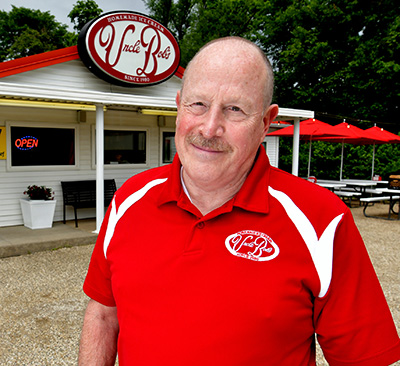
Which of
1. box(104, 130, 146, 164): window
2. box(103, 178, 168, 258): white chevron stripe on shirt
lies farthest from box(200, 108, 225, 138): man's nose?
box(104, 130, 146, 164): window

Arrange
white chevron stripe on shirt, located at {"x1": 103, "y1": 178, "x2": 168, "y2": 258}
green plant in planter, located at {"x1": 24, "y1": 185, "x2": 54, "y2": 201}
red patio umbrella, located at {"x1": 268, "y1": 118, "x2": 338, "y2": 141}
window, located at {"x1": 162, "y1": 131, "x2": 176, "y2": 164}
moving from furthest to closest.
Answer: red patio umbrella, located at {"x1": 268, "y1": 118, "x2": 338, "y2": 141}
window, located at {"x1": 162, "y1": 131, "x2": 176, "y2": 164}
green plant in planter, located at {"x1": 24, "y1": 185, "x2": 54, "y2": 201}
white chevron stripe on shirt, located at {"x1": 103, "y1": 178, "x2": 168, "y2": 258}

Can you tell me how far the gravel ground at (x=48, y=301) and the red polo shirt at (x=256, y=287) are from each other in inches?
100

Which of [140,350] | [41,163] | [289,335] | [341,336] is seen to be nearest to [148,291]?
[140,350]

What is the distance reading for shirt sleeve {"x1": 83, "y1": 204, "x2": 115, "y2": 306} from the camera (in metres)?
1.46

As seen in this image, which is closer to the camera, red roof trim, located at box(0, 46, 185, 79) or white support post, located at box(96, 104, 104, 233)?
red roof trim, located at box(0, 46, 185, 79)

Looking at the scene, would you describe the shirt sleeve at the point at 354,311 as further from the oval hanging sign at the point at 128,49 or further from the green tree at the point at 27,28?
the green tree at the point at 27,28

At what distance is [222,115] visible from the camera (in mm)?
1261

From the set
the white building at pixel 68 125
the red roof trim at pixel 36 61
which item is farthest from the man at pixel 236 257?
the red roof trim at pixel 36 61

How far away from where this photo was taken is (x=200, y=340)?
3.88ft

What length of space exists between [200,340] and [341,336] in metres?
0.41

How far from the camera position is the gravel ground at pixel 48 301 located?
11.5 ft

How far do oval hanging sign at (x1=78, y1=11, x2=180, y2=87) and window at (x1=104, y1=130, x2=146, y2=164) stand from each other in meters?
1.53

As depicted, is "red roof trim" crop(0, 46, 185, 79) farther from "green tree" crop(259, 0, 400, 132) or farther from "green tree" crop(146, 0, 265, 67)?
"green tree" crop(146, 0, 265, 67)

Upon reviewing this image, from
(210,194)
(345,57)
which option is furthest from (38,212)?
(345,57)
